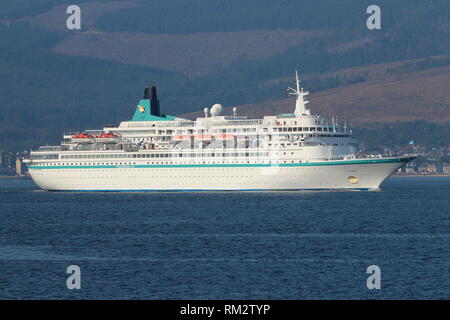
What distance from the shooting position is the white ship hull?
4107 inches

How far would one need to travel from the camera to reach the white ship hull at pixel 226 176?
104312 mm

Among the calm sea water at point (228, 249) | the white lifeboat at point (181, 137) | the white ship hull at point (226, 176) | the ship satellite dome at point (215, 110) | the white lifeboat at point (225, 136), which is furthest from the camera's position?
the ship satellite dome at point (215, 110)

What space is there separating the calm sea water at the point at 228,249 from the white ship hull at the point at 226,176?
39.0ft

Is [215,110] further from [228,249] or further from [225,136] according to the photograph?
[228,249]

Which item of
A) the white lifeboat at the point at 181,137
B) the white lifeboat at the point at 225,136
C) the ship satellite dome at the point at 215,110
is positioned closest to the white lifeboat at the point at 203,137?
the white lifeboat at the point at 225,136

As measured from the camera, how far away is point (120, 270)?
153 ft

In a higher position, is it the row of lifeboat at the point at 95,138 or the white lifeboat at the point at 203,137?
the row of lifeboat at the point at 95,138

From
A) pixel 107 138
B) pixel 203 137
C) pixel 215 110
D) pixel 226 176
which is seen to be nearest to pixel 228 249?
pixel 226 176

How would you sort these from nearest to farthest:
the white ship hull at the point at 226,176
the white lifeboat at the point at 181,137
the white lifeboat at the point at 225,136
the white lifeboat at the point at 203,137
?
1. the white ship hull at the point at 226,176
2. the white lifeboat at the point at 225,136
3. the white lifeboat at the point at 203,137
4. the white lifeboat at the point at 181,137

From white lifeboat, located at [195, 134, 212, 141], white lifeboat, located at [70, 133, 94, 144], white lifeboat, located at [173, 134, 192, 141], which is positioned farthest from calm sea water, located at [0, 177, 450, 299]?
white lifeboat, located at [70, 133, 94, 144]

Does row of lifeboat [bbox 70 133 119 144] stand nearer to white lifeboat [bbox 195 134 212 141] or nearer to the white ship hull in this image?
the white ship hull

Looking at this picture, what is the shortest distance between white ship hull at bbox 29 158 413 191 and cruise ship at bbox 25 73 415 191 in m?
0.11

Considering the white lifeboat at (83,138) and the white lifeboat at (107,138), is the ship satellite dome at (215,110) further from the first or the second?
the white lifeboat at (83,138)

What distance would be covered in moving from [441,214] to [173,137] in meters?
43.2
